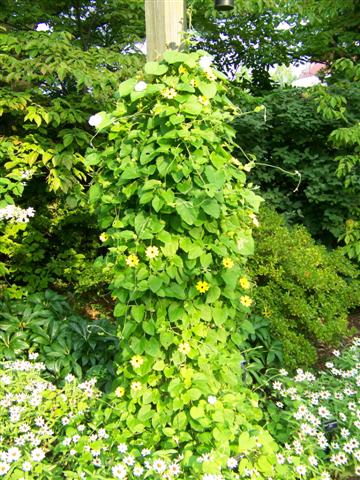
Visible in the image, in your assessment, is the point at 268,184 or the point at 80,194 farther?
the point at 268,184

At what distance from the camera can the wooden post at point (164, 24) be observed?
5.12ft

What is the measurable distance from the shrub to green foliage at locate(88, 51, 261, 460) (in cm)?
26

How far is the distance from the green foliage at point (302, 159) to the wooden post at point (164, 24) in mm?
2357

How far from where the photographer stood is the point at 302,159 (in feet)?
13.3

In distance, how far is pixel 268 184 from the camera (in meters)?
4.20

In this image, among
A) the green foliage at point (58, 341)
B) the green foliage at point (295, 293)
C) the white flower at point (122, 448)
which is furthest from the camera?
the green foliage at point (295, 293)

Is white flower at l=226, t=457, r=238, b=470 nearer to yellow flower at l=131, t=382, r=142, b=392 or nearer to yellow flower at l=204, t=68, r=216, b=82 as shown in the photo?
yellow flower at l=131, t=382, r=142, b=392

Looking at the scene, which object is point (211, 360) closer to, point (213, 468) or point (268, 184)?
point (213, 468)

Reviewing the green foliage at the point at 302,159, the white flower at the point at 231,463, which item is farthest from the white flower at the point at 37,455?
the green foliage at the point at 302,159

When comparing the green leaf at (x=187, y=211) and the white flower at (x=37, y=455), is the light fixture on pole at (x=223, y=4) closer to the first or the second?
the green leaf at (x=187, y=211)

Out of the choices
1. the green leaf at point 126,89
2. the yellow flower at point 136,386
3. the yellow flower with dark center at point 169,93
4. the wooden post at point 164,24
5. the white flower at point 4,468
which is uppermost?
the wooden post at point 164,24

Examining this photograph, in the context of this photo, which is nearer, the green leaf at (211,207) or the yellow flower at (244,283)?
the green leaf at (211,207)

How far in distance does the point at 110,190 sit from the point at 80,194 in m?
1.10

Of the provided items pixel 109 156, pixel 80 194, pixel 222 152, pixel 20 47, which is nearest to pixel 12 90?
pixel 20 47
